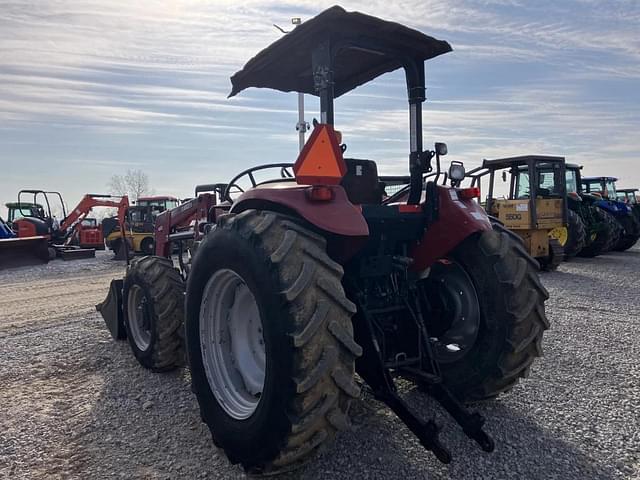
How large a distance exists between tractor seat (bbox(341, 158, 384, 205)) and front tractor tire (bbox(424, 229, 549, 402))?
71 cm

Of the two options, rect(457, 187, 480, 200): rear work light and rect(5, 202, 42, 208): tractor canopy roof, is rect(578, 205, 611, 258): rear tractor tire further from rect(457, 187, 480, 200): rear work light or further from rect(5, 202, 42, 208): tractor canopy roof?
rect(5, 202, 42, 208): tractor canopy roof

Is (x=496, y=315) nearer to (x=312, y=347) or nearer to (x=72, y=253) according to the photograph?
(x=312, y=347)

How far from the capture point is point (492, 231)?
3377mm

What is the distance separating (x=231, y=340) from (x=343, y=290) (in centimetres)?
102

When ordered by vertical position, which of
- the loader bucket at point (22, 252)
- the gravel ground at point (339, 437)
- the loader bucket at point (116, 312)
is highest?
the loader bucket at point (116, 312)

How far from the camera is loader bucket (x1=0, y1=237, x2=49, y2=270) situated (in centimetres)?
1348

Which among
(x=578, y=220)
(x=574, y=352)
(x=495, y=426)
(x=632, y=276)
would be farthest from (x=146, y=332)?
(x=578, y=220)

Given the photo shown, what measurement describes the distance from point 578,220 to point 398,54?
11.3m

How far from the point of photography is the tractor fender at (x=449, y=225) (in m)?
3.25

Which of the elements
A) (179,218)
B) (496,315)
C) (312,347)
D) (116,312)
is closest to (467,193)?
Answer: (496,315)

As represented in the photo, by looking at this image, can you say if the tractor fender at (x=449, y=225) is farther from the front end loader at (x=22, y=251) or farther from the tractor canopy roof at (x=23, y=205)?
the tractor canopy roof at (x=23, y=205)

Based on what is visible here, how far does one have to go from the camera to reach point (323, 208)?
8.68 feet

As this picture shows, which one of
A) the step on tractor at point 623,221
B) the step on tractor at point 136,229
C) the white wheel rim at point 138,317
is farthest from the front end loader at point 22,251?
the step on tractor at point 623,221

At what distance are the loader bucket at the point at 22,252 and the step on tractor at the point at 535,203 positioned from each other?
1160cm
